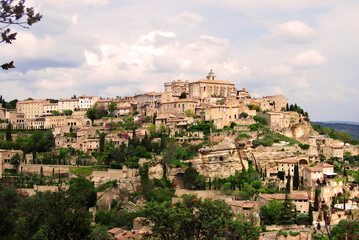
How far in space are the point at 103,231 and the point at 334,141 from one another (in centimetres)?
3676

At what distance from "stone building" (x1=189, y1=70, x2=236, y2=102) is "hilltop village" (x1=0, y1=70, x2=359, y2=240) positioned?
0.65 feet

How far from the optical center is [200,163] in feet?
169

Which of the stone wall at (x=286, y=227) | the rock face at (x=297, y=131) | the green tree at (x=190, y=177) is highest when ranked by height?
the rock face at (x=297, y=131)

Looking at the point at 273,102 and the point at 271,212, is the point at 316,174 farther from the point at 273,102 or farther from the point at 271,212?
the point at 273,102

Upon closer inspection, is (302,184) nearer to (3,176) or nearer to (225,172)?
(225,172)

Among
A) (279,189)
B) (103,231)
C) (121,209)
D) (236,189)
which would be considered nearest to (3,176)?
(121,209)

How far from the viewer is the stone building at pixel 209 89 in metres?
73.8

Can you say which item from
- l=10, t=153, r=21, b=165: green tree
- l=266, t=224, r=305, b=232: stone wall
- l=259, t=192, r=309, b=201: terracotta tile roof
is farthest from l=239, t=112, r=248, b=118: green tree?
l=10, t=153, r=21, b=165: green tree

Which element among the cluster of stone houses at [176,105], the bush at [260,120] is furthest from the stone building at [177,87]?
the bush at [260,120]

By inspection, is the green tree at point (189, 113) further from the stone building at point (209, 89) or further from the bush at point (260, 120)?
the bush at point (260, 120)

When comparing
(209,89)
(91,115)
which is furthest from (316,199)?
(91,115)

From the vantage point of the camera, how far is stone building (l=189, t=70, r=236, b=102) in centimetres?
7380

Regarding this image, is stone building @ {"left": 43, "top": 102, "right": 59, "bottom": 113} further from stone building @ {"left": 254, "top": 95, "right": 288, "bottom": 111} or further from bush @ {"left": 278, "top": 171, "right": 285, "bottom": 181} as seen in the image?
bush @ {"left": 278, "top": 171, "right": 285, "bottom": 181}

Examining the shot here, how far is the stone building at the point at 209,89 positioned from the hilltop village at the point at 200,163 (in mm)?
197
